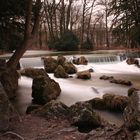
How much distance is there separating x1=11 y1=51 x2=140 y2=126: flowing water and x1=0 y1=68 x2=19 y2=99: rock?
0.31 metres

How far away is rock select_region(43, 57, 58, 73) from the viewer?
785 inches

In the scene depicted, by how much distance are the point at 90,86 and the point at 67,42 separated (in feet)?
67.2

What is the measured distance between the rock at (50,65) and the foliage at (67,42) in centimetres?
1471

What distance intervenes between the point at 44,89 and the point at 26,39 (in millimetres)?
2135

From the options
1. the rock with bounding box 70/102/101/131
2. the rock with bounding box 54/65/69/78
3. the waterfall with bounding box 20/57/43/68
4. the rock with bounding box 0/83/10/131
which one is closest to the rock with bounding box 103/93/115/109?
the rock with bounding box 70/102/101/131

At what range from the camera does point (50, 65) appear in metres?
20.2

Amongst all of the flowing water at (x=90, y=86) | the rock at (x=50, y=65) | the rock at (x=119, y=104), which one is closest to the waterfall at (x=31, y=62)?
the flowing water at (x=90, y=86)

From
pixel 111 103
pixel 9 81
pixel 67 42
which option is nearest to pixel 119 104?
pixel 111 103

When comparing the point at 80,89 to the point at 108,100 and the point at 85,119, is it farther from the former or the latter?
the point at 85,119

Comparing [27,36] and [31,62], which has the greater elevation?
[27,36]

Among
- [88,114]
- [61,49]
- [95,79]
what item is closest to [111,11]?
[95,79]

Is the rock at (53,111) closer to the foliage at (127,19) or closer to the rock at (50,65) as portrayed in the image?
the rock at (50,65)

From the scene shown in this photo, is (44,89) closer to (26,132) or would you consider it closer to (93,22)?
(26,132)

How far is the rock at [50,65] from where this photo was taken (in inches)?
785
